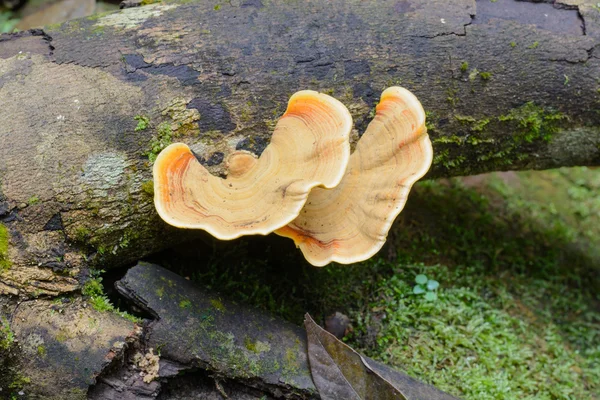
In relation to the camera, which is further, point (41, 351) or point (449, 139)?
point (449, 139)

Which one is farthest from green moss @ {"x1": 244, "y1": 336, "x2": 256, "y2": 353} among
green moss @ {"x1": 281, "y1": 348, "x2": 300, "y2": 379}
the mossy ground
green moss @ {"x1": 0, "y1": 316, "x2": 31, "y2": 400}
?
green moss @ {"x1": 0, "y1": 316, "x2": 31, "y2": 400}

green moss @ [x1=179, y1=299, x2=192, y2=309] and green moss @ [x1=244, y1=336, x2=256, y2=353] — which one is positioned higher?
green moss @ [x1=179, y1=299, x2=192, y2=309]

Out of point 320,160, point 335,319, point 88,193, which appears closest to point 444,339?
point 335,319

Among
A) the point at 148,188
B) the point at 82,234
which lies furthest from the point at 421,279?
the point at 82,234

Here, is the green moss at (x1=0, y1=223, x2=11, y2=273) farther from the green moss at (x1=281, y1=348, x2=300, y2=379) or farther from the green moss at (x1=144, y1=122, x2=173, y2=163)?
the green moss at (x1=281, y1=348, x2=300, y2=379)

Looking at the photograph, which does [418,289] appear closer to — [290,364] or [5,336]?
[290,364]

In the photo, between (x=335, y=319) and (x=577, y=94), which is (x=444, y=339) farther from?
(x=577, y=94)
